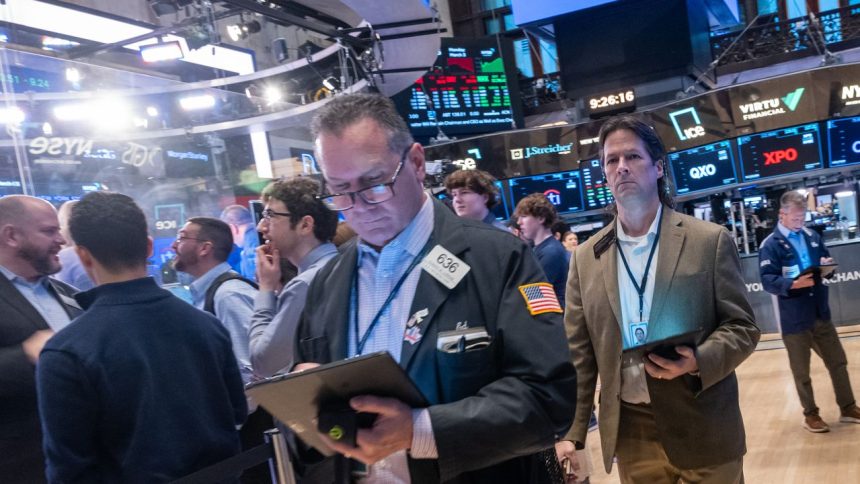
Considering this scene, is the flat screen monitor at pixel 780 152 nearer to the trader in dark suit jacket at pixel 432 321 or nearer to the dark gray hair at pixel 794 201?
the dark gray hair at pixel 794 201

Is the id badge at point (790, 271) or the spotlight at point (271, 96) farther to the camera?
the spotlight at point (271, 96)

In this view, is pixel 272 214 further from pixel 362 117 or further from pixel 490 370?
pixel 490 370

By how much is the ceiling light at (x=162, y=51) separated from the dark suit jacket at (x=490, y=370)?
802cm

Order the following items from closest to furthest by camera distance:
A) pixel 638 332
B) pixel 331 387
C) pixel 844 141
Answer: pixel 331 387, pixel 638 332, pixel 844 141

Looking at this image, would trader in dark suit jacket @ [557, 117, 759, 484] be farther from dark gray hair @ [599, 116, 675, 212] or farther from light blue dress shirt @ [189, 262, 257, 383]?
light blue dress shirt @ [189, 262, 257, 383]

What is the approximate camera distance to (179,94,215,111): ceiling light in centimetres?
512

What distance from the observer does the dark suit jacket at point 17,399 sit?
239cm

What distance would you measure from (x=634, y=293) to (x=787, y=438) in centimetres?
354

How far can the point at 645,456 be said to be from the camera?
92.0 inches

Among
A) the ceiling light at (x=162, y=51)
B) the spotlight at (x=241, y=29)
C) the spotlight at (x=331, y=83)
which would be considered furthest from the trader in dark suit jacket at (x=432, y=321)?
the spotlight at (x=241, y=29)

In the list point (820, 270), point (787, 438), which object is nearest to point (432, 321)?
point (787, 438)

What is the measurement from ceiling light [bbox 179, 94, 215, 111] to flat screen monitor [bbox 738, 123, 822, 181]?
25.4 feet

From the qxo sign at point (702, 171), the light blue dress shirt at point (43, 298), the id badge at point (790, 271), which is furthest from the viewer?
the qxo sign at point (702, 171)

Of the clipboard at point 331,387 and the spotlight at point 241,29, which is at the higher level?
the spotlight at point 241,29
